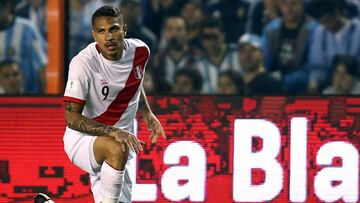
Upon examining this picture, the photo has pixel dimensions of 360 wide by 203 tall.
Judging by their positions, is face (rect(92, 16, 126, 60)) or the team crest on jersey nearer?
face (rect(92, 16, 126, 60))

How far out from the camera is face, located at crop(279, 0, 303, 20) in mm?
8359

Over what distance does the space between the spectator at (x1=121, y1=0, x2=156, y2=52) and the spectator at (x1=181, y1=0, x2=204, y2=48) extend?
1.09 feet

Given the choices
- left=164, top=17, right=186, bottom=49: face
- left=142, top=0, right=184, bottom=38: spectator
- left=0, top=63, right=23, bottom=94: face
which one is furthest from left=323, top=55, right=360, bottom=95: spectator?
left=0, top=63, right=23, bottom=94: face

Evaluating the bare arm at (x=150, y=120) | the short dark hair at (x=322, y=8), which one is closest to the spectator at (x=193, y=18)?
the short dark hair at (x=322, y=8)

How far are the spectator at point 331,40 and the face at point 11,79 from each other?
2484 mm

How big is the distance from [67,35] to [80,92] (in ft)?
9.25

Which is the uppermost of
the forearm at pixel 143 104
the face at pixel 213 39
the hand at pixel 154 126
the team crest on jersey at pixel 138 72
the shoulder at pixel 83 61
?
the face at pixel 213 39

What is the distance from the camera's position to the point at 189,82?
8273mm

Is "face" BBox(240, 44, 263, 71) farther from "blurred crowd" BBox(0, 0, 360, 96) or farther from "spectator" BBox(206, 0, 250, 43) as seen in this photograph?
"spectator" BBox(206, 0, 250, 43)

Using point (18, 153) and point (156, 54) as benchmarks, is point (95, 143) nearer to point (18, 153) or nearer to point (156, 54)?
point (18, 153)

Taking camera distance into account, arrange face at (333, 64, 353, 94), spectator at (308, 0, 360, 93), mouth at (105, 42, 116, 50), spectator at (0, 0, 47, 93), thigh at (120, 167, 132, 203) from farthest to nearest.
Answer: spectator at (308, 0, 360, 93) < face at (333, 64, 353, 94) < spectator at (0, 0, 47, 93) < thigh at (120, 167, 132, 203) < mouth at (105, 42, 116, 50)

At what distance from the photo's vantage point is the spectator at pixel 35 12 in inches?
319

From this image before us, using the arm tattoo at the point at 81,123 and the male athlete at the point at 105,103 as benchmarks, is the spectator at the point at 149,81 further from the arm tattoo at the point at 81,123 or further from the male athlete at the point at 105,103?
the arm tattoo at the point at 81,123

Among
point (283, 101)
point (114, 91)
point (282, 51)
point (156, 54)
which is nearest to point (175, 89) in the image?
point (156, 54)
